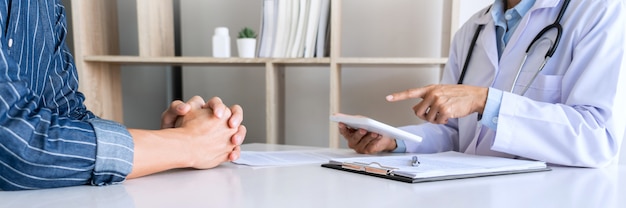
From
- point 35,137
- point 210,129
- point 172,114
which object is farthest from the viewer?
point 172,114

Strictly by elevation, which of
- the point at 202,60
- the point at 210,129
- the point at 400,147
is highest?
the point at 202,60

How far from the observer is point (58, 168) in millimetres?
772

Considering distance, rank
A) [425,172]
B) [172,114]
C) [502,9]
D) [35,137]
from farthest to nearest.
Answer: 1. [502,9]
2. [172,114]
3. [425,172]
4. [35,137]

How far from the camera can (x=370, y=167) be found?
3.10ft

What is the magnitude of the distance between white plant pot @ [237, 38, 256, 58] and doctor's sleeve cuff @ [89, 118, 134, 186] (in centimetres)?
111

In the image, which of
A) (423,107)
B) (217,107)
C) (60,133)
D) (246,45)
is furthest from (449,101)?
(246,45)

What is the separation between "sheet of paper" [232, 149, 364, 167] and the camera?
1064 millimetres

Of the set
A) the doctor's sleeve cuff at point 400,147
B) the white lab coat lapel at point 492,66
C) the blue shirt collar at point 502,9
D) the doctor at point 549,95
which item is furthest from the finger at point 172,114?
the blue shirt collar at point 502,9

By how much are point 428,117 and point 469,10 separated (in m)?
1.05

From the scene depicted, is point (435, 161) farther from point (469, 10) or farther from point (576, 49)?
point (469, 10)

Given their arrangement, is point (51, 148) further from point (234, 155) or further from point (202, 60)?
point (202, 60)

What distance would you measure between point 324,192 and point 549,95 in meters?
0.70

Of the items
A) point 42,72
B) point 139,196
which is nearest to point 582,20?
point 139,196

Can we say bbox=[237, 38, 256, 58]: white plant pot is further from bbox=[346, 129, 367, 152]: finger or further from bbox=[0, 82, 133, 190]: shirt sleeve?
bbox=[0, 82, 133, 190]: shirt sleeve
